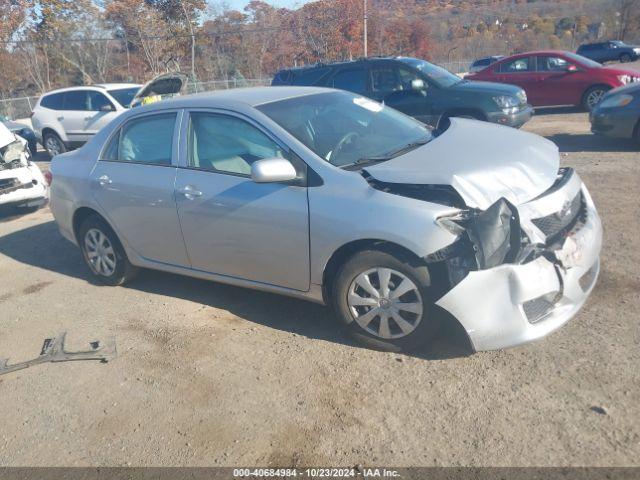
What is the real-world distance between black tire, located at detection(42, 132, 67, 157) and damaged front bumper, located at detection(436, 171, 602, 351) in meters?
12.6

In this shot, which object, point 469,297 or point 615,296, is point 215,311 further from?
point 615,296

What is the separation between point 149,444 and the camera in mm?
3057

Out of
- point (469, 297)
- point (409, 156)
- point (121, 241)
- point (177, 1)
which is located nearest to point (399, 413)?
point (469, 297)

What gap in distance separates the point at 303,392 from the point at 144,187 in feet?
7.34

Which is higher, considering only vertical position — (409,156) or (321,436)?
(409,156)

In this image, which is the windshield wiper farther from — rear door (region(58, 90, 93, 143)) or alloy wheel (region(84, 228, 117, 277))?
rear door (region(58, 90, 93, 143))

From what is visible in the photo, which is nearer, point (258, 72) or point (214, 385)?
point (214, 385)

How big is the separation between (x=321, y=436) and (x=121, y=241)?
2.86 m

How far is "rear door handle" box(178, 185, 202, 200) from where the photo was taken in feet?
13.8

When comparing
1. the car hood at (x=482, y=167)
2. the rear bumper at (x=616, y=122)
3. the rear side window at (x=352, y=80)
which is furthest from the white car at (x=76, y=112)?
the car hood at (x=482, y=167)

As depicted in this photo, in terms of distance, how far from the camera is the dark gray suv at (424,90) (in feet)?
31.3

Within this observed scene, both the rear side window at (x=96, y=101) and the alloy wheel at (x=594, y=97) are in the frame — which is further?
the alloy wheel at (x=594, y=97)

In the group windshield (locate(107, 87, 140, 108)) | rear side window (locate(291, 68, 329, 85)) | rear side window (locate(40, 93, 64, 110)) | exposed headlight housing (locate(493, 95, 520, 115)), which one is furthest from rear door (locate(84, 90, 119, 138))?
exposed headlight housing (locate(493, 95, 520, 115))

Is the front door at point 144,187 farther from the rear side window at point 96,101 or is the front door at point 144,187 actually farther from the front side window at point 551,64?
the front side window at point 551,64
